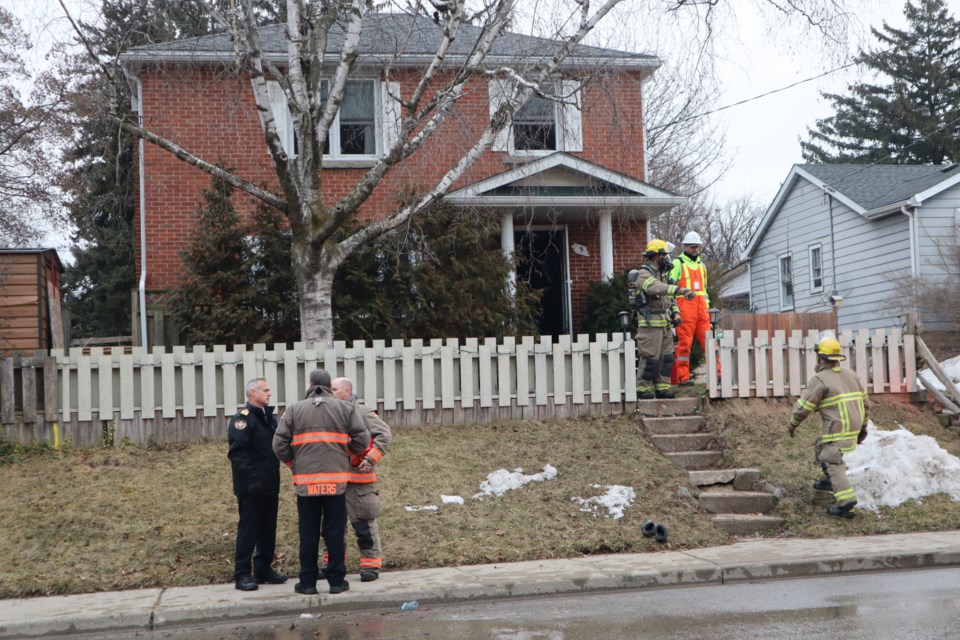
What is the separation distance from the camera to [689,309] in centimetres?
1286

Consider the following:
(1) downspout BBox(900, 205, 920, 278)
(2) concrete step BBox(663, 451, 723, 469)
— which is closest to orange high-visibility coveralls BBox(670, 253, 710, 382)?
(2) concrete step BBox(663, 451, 723, 469)

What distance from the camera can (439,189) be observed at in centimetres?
1290

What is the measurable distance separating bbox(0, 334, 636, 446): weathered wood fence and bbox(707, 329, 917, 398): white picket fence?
3.77ft

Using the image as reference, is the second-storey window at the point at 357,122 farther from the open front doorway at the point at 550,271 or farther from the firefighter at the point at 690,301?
the firefighter at the point at 690,301

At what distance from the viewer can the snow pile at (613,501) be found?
395 inches

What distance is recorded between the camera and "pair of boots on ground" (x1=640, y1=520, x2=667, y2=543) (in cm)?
946

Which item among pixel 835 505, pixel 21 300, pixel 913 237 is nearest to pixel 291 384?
pixel 21 300

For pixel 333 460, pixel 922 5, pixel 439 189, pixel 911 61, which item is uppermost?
pixel 922 5

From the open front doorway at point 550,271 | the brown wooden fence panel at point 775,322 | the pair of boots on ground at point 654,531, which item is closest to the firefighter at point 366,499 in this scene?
the pair of boots on ground at point 654,531

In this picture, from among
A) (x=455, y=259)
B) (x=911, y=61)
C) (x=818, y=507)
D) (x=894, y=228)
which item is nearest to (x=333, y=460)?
(x=818, y=507)

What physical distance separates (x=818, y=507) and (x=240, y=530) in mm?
5735

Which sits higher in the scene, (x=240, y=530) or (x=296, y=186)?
(x=296, y=186)

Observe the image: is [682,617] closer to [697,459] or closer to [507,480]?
[507,480]

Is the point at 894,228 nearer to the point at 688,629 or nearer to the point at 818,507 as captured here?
the point at 818,507
